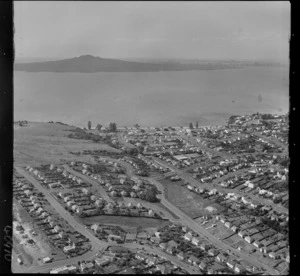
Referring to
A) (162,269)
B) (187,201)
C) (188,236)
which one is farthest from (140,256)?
(187,201)

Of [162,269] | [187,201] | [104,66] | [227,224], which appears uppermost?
[104,66]

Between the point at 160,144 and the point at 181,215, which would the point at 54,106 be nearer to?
the point at 160,144

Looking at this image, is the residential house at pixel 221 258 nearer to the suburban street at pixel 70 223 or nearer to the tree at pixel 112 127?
the suburban street at pixel 70 223

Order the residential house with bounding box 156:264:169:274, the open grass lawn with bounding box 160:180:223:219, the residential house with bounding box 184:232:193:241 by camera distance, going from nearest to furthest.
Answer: the residential house with bounding box 156:264:169:274, the residential house with bounding box 184:232:193:241, the open grass lawn with bounding box 160:180:223:219

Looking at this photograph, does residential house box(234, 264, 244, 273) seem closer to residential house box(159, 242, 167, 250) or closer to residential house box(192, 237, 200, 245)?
residential house box(192, 237, 200, 245)

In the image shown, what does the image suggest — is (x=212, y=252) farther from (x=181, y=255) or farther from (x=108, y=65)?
(x=108, y=65)

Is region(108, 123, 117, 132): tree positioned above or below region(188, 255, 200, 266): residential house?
above

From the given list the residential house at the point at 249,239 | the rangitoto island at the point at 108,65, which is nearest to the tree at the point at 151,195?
the residential house at the point at 249,239

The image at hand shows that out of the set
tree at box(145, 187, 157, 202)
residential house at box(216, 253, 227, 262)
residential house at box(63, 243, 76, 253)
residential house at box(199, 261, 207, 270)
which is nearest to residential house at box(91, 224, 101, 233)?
residential house at box(63, 243, 76, 253)
